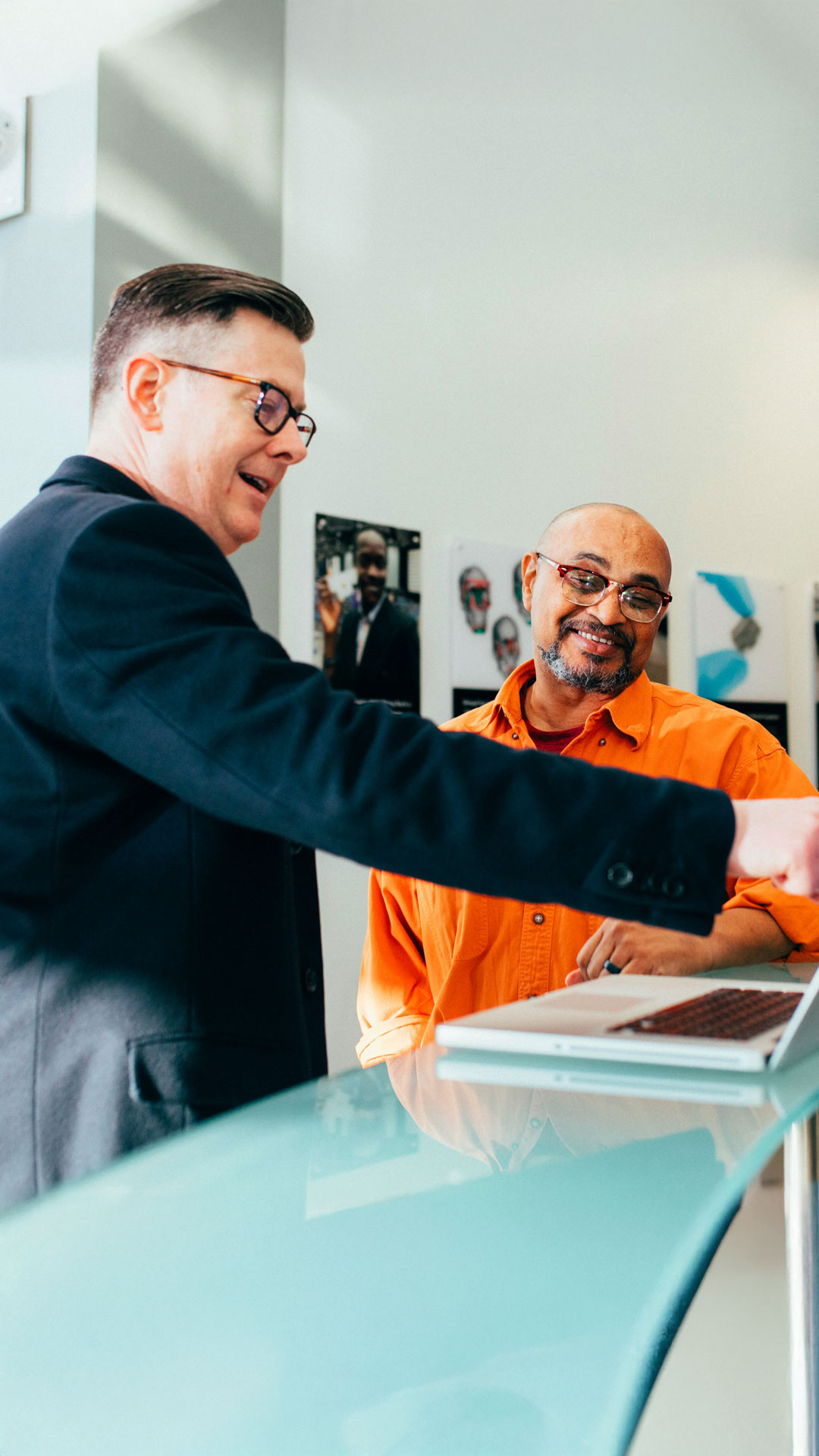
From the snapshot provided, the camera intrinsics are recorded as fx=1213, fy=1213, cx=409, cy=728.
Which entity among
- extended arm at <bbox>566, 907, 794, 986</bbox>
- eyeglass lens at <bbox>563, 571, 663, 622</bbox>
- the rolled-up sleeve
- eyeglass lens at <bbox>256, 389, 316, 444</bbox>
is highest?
eyeglass lens at <bbox>256, 389, 316, 444</bbox>

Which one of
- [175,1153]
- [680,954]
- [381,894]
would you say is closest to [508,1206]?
[175,1153]

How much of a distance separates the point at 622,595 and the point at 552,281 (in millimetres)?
2328

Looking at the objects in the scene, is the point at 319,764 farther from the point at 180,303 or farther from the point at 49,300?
the point at 49,300

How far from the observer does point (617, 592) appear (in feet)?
7.86

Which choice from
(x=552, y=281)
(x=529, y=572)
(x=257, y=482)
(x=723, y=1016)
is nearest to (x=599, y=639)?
(x=529, y=572)

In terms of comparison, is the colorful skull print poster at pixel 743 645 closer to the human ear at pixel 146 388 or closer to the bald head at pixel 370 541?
the bald head at pixel 370 541

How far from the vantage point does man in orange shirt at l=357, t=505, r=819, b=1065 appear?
1998 millimetres

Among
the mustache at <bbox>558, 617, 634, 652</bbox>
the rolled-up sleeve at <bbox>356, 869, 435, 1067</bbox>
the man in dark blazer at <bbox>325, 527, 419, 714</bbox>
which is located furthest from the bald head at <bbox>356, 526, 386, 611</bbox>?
the rolled-up sleeve at <bbox>356, 869, 435, 1067</bbox>

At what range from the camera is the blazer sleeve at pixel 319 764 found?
102cm

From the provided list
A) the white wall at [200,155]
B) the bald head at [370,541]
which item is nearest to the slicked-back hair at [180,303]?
the white wall at [200,155]

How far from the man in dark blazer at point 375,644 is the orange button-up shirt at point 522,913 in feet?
4.08

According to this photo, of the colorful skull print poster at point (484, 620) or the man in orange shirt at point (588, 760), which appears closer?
the man in orange shirt at point (588, 760)

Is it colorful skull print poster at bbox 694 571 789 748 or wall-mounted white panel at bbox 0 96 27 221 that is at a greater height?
wall-mounted white panel at bbox 0 96 27 221

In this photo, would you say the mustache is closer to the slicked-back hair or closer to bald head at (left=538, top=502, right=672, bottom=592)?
bald head at (left=538, top=502, right=672, bottom=592)
